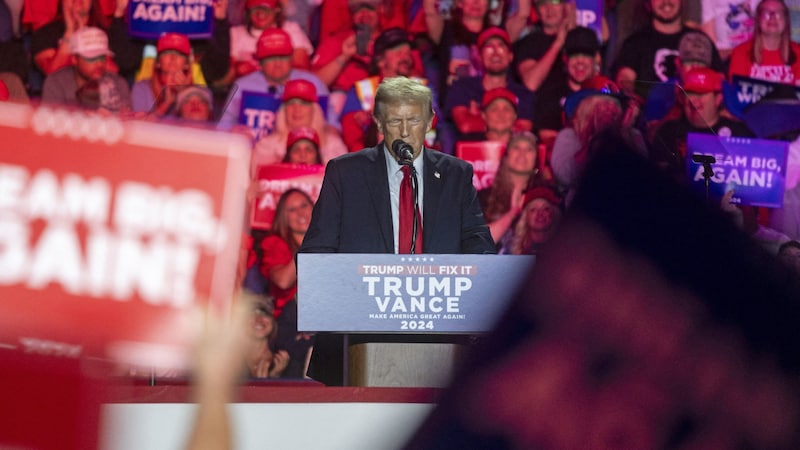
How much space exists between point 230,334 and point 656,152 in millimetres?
278

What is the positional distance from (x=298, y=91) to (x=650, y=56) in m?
1.77

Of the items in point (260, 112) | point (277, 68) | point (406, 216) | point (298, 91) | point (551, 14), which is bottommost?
point (406, 216)

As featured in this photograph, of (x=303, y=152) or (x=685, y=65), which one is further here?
(x=685, y=65)

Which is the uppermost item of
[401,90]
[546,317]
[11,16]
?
[11,16]

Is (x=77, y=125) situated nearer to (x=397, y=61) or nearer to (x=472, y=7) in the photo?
(x=397, y=61)

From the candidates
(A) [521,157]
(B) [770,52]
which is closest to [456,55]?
(A) [521,157]

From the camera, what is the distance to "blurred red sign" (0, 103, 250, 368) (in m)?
0.74

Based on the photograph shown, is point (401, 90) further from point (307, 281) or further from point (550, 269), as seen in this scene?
point (550, 269)

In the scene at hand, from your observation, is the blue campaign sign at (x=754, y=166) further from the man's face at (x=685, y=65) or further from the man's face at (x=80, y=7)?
the man's face at (x=80, y=7)

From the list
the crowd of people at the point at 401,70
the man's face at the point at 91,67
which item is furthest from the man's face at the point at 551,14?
the man's face at the point at 91,67

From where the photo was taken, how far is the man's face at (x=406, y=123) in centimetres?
273

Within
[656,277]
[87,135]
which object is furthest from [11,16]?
[656,277]

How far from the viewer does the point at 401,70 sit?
5504 mm

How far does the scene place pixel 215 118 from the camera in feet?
16.5
